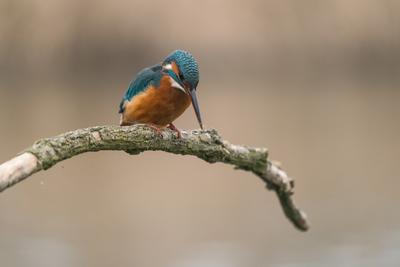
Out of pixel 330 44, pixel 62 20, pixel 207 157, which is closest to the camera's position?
pixel 207 157

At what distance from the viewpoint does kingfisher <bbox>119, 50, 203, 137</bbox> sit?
11.8ft

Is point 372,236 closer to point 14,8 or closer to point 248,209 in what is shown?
point 248,209

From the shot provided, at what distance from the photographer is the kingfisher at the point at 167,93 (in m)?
3.61

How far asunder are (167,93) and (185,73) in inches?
6.3

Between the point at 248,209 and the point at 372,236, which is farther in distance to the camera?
the point at 248,209

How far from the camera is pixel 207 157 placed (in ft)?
10.8

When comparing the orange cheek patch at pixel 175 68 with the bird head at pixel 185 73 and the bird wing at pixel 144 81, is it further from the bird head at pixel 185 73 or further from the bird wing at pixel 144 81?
the bird wing at pixel 144 81

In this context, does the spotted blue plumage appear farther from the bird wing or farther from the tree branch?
the tree branch

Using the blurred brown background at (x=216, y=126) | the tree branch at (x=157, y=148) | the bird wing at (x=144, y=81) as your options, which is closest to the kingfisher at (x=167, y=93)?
the bird wing at (x=144, y=81)

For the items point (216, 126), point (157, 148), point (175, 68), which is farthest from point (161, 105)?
point (216, 126)

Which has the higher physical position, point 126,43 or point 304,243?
point 126,43

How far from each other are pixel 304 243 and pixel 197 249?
48.4 inches

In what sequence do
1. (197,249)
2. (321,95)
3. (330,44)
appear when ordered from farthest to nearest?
1. (330,44)
2. (321,95)
3. (197,249)

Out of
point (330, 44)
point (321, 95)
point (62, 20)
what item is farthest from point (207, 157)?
point (330, 44)
